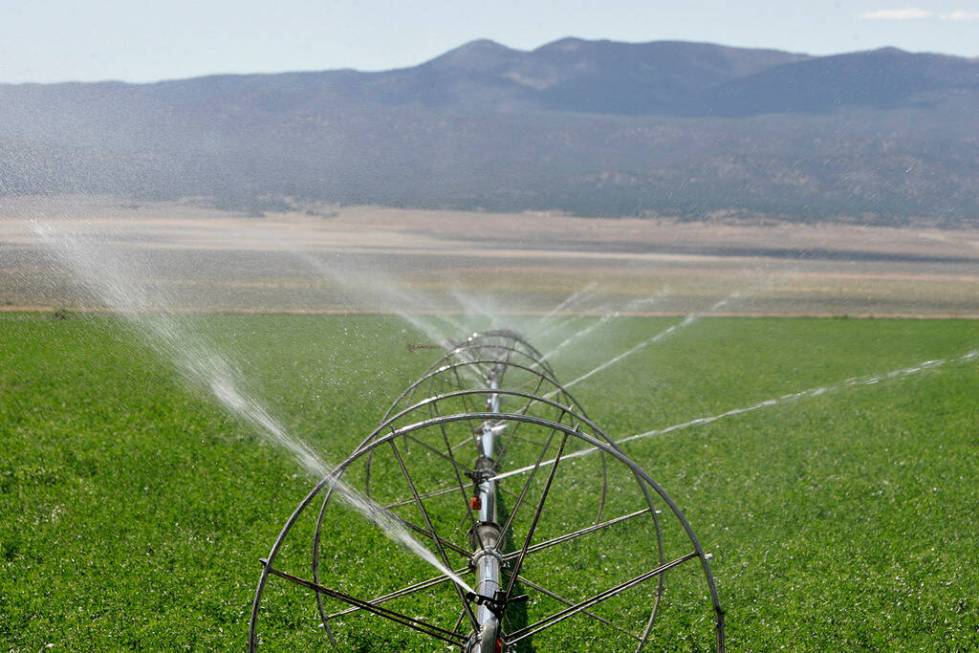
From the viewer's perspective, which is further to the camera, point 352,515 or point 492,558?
point 352,515

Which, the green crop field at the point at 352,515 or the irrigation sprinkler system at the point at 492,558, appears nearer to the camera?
the irrigation sprinkler system at the point at 492,558

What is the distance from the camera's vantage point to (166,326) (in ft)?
111

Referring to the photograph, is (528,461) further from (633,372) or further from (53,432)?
(633,372)

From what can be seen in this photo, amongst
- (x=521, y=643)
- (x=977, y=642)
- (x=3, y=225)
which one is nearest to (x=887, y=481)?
(x=977, y=642)

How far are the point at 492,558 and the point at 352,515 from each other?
5600 mm

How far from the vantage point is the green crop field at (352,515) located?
9266 millimetres

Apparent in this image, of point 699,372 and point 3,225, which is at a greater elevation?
point 3,225

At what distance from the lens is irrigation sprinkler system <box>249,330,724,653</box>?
677 cm

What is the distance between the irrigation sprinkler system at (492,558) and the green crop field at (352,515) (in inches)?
9.7

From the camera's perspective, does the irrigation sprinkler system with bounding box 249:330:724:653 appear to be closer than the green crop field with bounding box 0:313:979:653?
Yes

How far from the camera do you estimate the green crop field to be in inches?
365

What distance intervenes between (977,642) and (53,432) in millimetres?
13844

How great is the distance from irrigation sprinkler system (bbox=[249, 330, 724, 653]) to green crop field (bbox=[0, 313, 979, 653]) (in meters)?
0.25

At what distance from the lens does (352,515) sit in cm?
1209
